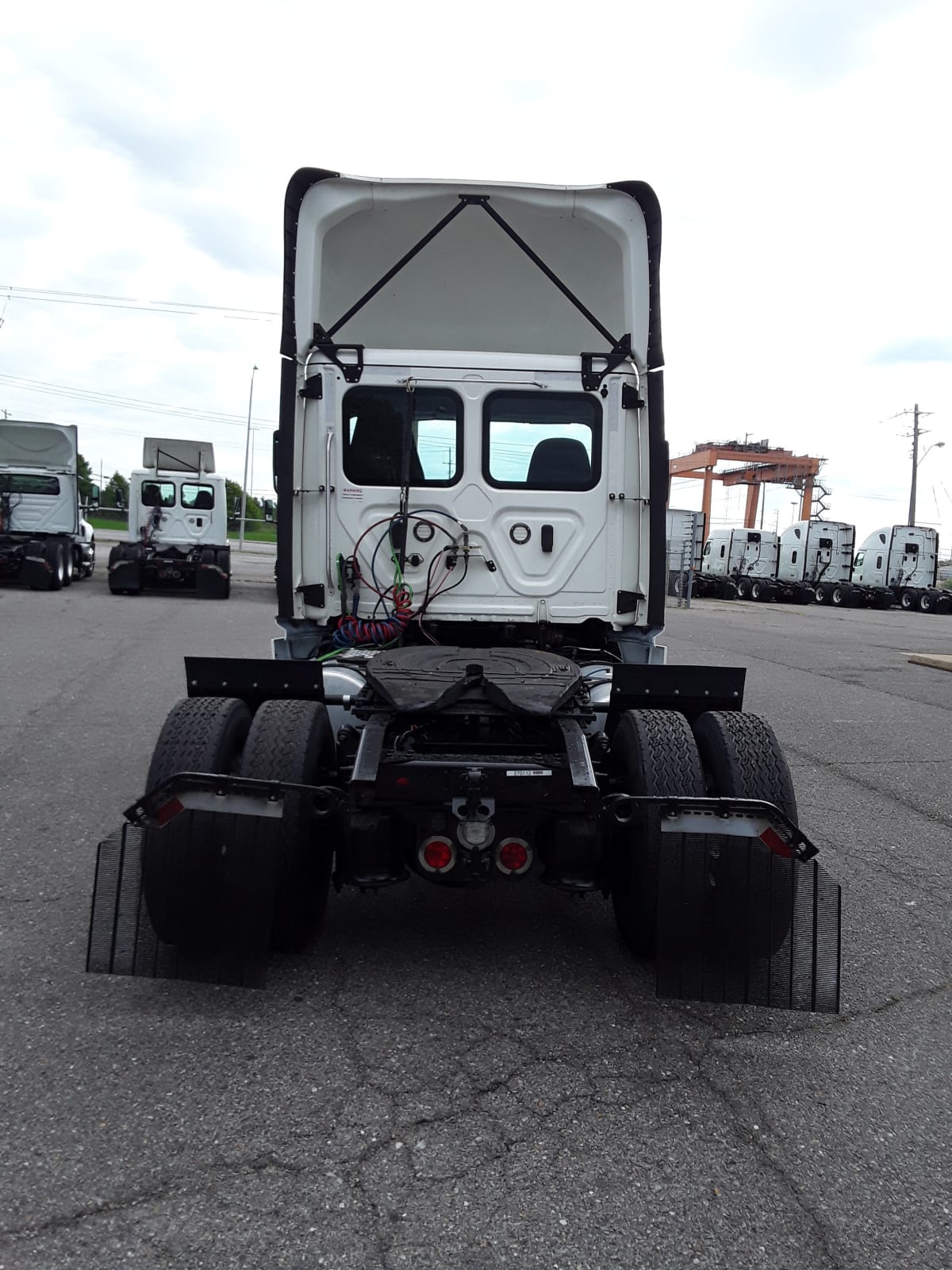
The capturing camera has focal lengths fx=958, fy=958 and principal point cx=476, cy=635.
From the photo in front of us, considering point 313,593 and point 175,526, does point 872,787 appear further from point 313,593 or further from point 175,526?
point 175,526

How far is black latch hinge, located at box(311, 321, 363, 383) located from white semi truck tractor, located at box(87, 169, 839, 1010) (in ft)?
0.05

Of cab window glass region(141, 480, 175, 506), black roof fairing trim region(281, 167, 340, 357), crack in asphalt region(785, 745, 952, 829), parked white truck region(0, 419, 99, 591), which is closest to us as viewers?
black roof fairing trim region(281, 167, 340, 357)

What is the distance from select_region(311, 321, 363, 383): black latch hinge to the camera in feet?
17.5

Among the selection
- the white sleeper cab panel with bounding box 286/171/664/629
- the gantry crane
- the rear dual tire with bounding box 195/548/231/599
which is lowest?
the rear dual tire with bounding box 195/548/231/599

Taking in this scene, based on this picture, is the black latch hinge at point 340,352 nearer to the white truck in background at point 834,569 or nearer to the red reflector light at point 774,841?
the red reflector light at point 774,841

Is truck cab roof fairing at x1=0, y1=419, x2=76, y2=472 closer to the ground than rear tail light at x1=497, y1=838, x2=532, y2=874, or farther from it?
farther from it

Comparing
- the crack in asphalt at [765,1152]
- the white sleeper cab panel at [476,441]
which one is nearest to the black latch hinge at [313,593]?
the white sleeper cab panel at [476,441]

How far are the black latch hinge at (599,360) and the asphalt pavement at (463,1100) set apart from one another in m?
2.80

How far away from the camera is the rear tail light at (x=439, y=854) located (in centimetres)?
332

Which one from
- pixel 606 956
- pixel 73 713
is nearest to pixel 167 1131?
pixel 606 956

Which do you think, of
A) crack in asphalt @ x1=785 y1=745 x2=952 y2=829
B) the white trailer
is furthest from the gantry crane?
crack in asphalt @ x1=785 y1=745 x2=952 y2=829

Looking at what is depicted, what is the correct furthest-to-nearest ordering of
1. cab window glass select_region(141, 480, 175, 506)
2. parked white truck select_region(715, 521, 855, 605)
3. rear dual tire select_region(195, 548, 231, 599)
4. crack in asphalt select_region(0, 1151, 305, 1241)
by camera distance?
parked white truck select_region(715, 521, 855, 605), cab window glass select_region(141, 480, 175, 506), rear dual tire select_region(195, 548, 231, 599), crack in asphalt select_region(0, 1151, 305, 1241)

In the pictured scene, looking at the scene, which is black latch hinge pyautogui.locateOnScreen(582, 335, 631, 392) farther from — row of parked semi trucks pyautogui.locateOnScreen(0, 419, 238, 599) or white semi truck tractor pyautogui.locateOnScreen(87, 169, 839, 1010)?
row of parked semi trucks pyautogui.locateOnScreen(0, 419, 238, 599)

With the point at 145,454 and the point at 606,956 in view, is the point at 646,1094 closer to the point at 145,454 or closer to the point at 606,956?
the point at 606,956
